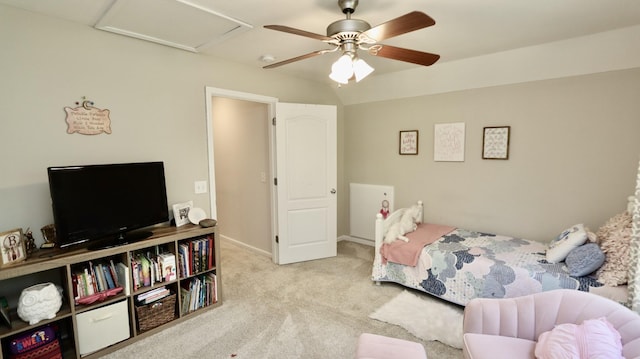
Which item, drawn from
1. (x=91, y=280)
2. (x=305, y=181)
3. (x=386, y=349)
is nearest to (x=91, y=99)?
(x=91, y=280)

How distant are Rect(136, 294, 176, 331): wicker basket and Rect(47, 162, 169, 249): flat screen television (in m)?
0.55

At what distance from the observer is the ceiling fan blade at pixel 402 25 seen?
1.43 meters

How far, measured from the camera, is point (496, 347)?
157 centimetres

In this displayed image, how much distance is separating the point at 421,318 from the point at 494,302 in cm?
91

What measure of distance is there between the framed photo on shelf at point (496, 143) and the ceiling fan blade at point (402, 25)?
2191 millimetres

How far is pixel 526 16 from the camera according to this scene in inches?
86.9

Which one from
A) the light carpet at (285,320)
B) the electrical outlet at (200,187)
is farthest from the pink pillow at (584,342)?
the electrical outlet at (200,187)

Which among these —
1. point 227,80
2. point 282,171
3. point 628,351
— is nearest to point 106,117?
point 227,80

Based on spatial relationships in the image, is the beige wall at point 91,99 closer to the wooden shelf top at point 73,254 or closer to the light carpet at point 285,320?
the wooden shelf top at point 73,254

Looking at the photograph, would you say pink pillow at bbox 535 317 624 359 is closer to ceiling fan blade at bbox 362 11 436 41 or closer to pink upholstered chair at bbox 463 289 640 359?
pink upholstered chair at bbox 463 289 640 359

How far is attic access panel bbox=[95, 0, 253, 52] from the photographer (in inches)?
77.7

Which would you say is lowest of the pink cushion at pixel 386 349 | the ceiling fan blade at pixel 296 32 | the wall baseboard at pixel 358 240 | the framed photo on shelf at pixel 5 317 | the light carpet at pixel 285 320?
the light carpet at pixel 285 320

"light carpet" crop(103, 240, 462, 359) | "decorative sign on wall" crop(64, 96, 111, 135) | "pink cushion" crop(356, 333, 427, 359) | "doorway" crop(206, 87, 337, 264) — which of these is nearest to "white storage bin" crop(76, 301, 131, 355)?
"light carpet" crop(103, 240, 462, 359)

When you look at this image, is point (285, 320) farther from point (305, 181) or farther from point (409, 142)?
point (409, 142)
